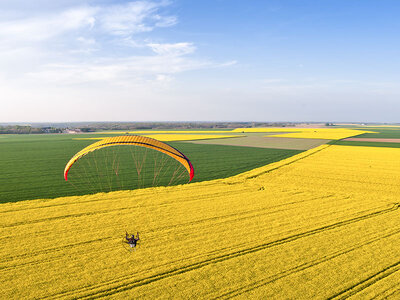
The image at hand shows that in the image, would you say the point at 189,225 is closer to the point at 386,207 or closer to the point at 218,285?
the point at 218,285

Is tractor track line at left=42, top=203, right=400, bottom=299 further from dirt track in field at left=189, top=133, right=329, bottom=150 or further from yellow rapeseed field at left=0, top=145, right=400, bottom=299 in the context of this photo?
dirt track in field at left=189, top=133, right=329, bottom=150

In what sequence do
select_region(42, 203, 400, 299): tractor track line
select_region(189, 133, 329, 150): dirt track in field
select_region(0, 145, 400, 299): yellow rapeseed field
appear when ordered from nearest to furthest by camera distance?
select_region(42, 203, 400, 299): tractor track line
select_region(0, 145, 400, 299): yellow rapeseed field
select_region(189, 133, 329, 150): dirt track in field

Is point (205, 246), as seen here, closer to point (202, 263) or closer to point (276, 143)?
point (202, 263)

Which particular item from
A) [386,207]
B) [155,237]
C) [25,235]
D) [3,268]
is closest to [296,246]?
[155,237]

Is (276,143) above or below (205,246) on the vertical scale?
above

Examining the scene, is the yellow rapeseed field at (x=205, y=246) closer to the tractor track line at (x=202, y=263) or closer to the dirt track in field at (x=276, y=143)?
the tractor track line at (x=202, y=263)

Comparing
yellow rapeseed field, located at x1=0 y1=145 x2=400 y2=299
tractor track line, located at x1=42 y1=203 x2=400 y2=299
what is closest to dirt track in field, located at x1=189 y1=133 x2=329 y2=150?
yellow rapeseed field, located at x1=0 y1=145 x2=400 y2=299

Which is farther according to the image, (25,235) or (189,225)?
(189,225)

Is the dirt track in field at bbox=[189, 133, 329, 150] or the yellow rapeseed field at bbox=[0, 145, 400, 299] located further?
the dirt track in field at bbox=[189, 133, 329, 150]

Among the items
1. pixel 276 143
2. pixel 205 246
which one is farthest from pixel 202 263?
pixel 276 143
